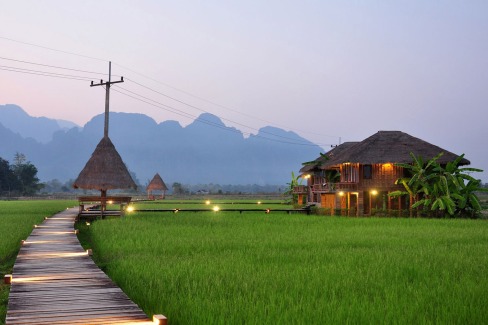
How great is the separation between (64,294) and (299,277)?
429 cm

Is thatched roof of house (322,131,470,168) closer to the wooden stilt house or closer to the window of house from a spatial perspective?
the wooden stilt house

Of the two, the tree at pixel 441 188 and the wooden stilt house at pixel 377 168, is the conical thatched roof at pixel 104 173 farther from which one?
the tree at pixel 441 188

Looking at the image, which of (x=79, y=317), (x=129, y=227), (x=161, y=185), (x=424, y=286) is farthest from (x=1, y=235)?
(x=161, y=185)

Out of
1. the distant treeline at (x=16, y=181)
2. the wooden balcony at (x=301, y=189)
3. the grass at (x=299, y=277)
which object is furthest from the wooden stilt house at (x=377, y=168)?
the distant treeline at (x=16, y=181)

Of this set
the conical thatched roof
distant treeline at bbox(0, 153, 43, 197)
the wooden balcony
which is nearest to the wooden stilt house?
the wooden balcony

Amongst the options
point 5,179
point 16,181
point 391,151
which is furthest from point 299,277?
point 16,181

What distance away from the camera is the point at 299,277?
1002 centimetres

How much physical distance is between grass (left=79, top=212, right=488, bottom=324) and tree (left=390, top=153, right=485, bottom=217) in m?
15.5

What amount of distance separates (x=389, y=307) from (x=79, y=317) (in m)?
4.15

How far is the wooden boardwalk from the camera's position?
633cm

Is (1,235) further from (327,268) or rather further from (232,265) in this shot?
(327,268)

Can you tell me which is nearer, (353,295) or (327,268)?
(353,295)

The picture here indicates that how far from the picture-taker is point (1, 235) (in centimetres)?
1755

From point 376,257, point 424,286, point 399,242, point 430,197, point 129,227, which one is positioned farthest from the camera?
point 430,197
